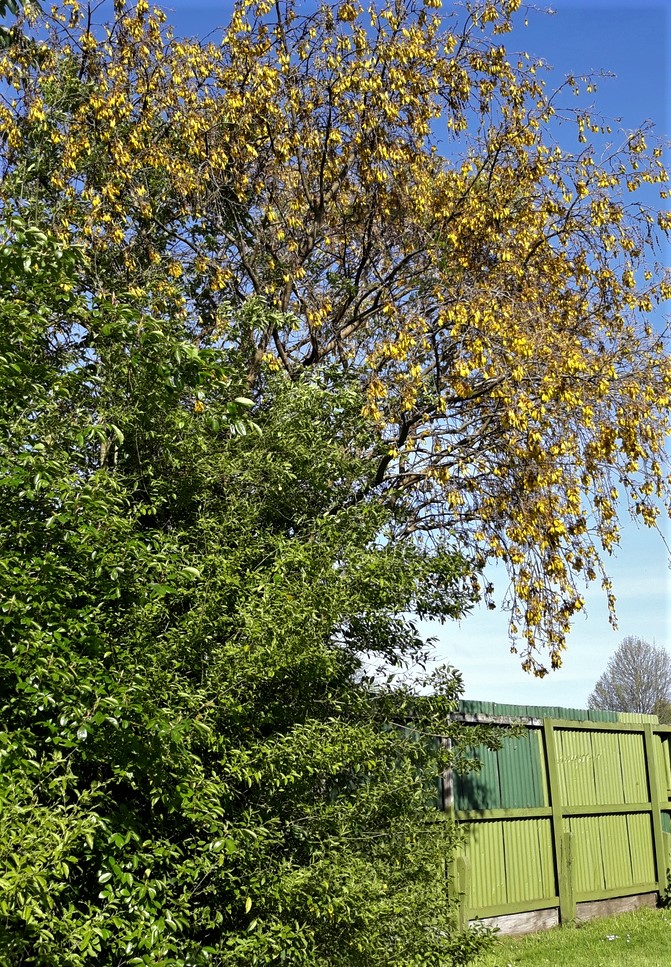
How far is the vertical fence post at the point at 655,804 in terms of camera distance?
47.5ft

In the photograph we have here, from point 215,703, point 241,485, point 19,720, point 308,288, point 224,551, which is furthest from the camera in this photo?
point 308,288

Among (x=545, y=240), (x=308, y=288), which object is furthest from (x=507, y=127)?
(x=308, y=288)

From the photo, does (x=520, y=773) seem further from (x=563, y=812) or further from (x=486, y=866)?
(x=486, y=866)

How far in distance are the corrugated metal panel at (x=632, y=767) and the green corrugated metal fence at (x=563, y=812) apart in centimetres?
1

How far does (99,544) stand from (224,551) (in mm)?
1161

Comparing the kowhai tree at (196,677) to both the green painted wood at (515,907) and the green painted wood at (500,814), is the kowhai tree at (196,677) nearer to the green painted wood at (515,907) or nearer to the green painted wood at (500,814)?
the green painted wood at (500,814)

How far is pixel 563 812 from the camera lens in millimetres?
12250

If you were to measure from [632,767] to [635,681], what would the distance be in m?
34.7

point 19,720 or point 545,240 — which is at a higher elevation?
point 545,240

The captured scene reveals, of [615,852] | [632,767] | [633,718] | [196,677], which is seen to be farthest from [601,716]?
[196,677]

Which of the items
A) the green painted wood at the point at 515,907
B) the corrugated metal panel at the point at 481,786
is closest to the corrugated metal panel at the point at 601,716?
the green painted wood at the point at 515,907

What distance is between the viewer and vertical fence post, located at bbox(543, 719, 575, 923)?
11852 mm

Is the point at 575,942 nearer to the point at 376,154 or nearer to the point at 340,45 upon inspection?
the point at 376,154

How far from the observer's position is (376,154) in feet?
31.5
